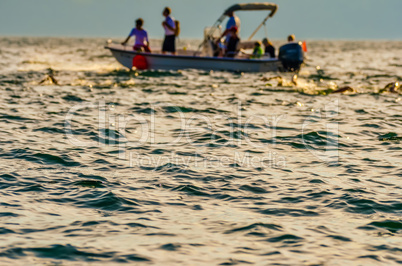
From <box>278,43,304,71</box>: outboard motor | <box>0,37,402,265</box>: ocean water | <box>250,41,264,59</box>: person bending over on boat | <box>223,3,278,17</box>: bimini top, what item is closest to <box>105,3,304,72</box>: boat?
<box>278,43,304,71</box>: outboard motor

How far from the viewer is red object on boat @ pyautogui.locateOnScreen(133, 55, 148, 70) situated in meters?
24.2

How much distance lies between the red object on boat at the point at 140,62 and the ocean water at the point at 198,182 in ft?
25.2

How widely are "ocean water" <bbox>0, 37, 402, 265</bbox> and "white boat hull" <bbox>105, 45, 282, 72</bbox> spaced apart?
7.68 meters

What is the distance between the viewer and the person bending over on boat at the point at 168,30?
80.1ft

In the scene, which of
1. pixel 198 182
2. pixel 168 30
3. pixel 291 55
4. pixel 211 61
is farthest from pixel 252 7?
pixel 198 182

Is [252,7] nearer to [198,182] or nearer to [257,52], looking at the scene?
[257,52]

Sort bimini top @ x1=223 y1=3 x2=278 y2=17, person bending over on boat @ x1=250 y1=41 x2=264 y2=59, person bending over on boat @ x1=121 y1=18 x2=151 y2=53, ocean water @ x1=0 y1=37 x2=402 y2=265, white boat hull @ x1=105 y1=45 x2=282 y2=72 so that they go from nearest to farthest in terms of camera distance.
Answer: ocean water @ x1=0 y1=37 x2=402 y2=265 < white boat hull @ x1=105 y1=45 x2=282 y2=72 < person bending over on boat @ x1=121 y1=18 x2=151 y2=53 < person bending over on boat @ x1=250 y1=41 x2=264 y2=59 < bimini top @ x1=223 y1=3 x2=278 y2=17

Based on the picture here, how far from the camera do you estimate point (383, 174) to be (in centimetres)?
881

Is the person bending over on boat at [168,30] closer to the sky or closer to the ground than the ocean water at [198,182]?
closer to the sky

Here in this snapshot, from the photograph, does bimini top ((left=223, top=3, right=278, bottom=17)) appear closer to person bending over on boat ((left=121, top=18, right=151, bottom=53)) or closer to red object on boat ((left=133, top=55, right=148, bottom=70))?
person bending over on boat ((left=121, top=18, right=151, bottom=53))

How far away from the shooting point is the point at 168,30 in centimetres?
2466

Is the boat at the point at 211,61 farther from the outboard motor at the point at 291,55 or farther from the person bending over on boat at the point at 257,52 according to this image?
the person bending over on boat at the point at 257,52

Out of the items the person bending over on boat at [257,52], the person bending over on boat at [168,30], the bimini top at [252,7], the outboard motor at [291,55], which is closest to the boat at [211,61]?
the outboard motor at [291,55]

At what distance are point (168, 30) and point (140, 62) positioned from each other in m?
1.83
